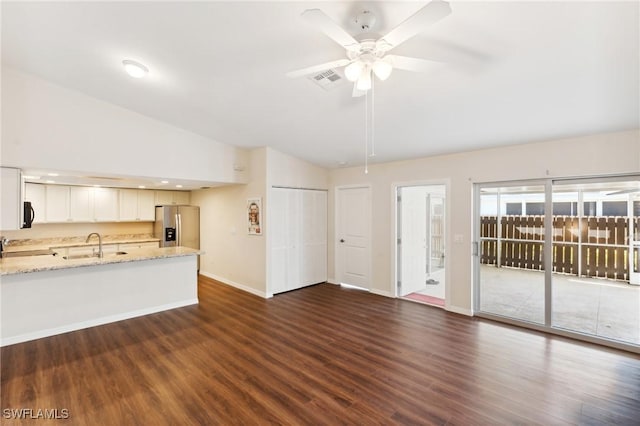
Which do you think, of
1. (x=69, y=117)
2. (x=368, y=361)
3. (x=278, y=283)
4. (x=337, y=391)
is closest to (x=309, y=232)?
(x=278, y=283)

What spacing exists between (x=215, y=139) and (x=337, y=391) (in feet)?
14.2

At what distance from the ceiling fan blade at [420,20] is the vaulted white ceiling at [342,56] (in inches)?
16.6

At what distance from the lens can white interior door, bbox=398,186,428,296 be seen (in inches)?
210

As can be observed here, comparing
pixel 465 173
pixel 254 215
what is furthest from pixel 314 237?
pixel 465 173

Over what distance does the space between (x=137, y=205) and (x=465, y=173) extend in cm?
687

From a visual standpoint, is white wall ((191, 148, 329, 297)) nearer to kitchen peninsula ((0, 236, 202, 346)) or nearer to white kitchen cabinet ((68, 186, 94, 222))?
kitchen peninsula ((0, 236, 202, 346))

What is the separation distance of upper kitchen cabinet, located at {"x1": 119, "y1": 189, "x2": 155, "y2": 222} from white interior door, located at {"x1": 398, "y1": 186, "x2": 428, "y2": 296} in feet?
18.9

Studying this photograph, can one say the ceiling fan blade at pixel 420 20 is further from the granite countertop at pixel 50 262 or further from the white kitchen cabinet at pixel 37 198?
the white kitchen cabinet at pixel 37 198

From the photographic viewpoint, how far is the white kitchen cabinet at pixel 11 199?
3.45 meters

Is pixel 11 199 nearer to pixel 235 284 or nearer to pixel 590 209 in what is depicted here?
pixel 235 284

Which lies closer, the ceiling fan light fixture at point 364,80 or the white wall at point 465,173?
Answer: the ceiling fan light fixture at point 364,80

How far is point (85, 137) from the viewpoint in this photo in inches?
150

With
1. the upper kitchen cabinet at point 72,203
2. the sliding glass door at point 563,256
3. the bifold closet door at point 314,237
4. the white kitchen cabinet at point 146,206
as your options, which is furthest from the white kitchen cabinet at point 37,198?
the sliding glass door at point 563,256

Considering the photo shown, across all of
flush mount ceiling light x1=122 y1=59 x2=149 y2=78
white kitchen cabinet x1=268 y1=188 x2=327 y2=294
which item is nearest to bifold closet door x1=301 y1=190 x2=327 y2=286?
white kitchen cabinet x1=268 y1=188 x2=327 y2=294
